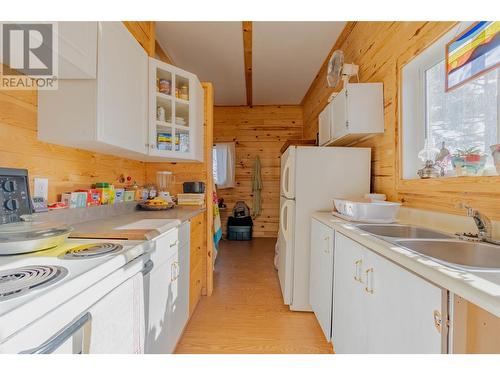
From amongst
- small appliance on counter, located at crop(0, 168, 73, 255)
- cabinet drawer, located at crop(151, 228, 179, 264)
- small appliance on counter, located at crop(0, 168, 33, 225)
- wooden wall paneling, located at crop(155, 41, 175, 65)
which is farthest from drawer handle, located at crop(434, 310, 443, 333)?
wooden wall paneling, located at crop(155, 41, 175, 65)

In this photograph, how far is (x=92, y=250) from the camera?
31.5 inches

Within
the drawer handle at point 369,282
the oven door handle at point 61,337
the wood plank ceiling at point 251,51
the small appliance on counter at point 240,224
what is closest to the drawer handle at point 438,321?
the drawer handle at point 369,282

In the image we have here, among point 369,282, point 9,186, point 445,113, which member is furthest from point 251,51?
point 369,282

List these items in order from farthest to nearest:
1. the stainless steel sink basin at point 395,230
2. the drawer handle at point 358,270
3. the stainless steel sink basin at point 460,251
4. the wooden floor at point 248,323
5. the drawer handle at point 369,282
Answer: the wooden floor at point 248,323, the stainless steel sink basin at point 395,230, the drawer handle at point 358,270, the drawer handle at point 369,282, the stainless steel sink basin at point 460,251

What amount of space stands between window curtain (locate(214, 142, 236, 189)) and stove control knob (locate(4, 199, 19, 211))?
3771 millimetres

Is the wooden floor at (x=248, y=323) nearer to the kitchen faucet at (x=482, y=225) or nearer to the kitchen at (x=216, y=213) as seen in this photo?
the kitchen at (x=216, y=213)

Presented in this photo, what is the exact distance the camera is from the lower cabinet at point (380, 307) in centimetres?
67

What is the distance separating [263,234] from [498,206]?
3957 millimetres

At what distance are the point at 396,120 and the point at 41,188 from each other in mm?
2226

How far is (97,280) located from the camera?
659 millimetres

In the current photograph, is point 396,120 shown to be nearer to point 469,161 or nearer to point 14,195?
point 469,161

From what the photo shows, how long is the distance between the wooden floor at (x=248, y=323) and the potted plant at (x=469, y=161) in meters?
1.33

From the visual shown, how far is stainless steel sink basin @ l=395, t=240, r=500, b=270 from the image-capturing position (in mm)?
875
